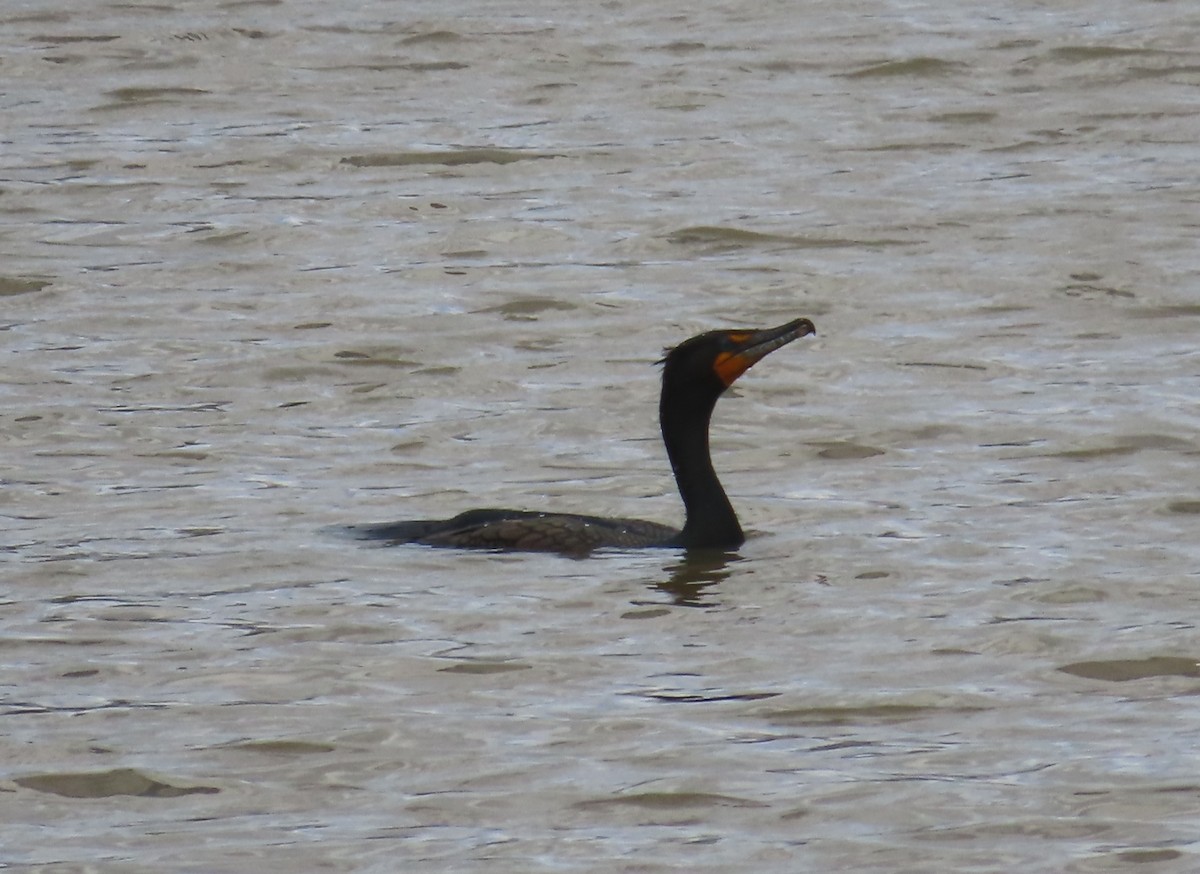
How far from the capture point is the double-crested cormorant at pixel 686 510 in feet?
33.8

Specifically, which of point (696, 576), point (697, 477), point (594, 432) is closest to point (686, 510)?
point (697, 477)

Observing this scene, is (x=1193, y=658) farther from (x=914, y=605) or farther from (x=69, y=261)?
(x=69, y=261)

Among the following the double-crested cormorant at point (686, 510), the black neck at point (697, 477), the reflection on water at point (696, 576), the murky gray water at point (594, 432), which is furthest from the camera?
the black neck at point (697, 477)

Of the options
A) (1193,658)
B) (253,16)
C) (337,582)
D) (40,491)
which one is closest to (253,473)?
(40,491)

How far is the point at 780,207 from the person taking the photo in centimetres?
1822

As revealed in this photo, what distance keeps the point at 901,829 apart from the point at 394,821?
1.26 metres

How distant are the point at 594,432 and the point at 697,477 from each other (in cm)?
230

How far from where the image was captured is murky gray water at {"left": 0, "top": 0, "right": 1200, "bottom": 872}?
7.52 metres

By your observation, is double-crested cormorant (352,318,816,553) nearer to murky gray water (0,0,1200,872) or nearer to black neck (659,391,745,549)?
black neck (659,391,745,549)

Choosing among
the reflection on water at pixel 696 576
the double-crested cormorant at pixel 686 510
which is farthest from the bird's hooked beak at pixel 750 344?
the reflection on water at pixel 696 576

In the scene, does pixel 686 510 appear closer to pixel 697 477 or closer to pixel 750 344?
pixel 697 477

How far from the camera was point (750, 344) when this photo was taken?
1040cm

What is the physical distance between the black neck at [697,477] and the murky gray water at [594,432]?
0.21 meters

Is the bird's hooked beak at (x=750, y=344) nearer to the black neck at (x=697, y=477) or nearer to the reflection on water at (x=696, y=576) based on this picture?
the black neck at (x=697, y=477)
